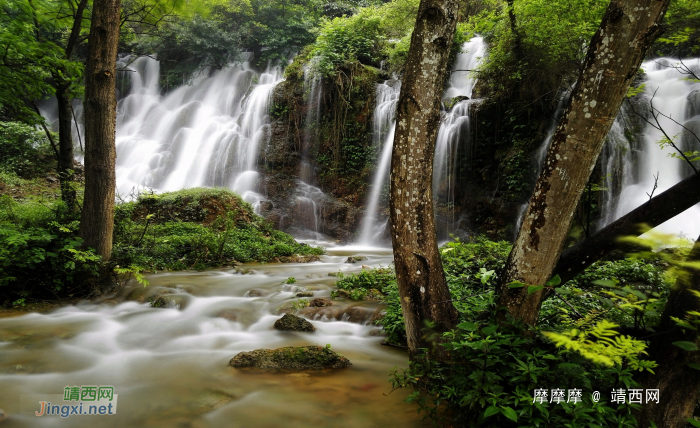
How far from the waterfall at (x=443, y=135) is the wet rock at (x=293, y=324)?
9921 mm

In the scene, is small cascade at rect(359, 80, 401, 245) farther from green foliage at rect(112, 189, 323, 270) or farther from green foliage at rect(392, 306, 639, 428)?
green foliage at rect(392, 306, 639, 428)

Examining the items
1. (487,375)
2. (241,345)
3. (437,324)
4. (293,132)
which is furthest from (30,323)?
(293,132)

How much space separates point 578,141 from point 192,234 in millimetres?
9918

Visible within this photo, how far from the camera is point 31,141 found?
52.2 feet

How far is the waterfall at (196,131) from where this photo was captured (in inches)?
725

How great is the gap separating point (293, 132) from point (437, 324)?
16.7 meters

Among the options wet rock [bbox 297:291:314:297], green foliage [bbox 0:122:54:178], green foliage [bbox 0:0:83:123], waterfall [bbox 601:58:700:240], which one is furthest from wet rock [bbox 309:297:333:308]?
green foliage [bbox 0:122:54:178]

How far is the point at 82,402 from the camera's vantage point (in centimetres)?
334

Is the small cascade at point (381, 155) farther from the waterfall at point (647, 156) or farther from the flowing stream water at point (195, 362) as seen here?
the flowing stream water at point (195, 362)

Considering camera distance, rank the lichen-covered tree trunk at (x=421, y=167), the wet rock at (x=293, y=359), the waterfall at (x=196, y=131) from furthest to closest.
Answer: the waterfall at (x=196, y=131) < the wet rock at (x=293, y=359) < the lichen-covered tree trunk at (x=421, y=167)

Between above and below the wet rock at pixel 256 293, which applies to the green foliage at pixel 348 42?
above

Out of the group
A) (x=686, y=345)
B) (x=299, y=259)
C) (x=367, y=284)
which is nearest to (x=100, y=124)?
(x=367, y=284)

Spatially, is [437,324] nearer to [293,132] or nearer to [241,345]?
[241,345]

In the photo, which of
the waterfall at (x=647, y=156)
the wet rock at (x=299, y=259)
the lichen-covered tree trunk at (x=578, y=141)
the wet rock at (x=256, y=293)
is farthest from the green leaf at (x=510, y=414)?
the waterfall at (x=647, y=156)
